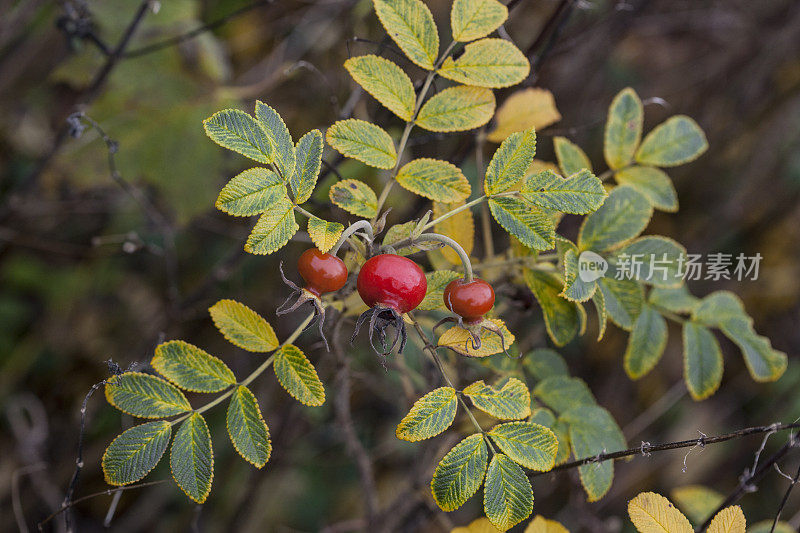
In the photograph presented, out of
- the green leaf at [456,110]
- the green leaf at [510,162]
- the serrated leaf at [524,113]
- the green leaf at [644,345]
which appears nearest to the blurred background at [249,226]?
the serrated leaf at [524,113]

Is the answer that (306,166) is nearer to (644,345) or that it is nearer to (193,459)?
(193,459)

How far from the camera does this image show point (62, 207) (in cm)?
186

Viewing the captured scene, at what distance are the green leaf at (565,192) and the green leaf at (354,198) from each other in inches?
7.8

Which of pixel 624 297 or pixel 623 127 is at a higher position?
pixel 623 127

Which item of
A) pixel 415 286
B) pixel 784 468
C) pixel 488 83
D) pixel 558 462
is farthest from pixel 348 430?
pixel 784 468

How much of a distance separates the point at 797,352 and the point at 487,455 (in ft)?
6.47

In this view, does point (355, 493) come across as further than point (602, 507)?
Yes

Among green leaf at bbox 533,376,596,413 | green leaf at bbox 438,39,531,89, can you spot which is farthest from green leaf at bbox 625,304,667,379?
green leaf at bbox 438,39,531,89

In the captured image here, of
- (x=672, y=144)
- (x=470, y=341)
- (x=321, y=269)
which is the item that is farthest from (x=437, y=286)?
(x=672, y=144)

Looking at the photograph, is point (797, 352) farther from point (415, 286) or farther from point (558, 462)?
point (415, 286)

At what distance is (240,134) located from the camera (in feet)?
2.45

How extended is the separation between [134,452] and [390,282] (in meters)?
0.38

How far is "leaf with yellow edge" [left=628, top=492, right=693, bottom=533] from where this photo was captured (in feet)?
2.64

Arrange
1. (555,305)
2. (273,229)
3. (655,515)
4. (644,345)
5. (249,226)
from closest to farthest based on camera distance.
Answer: (273,229) < (655,515) < (555,305) < (644,345) < (249,226)
